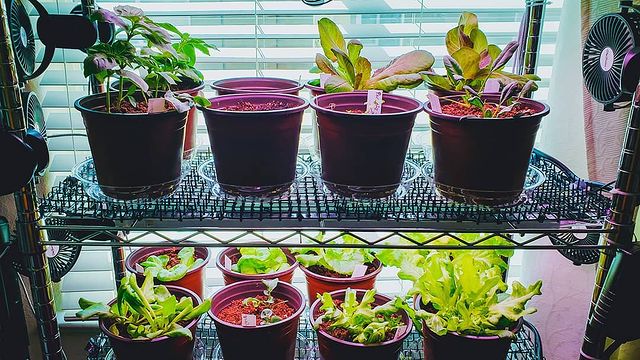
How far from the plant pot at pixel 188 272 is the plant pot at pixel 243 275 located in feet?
0.13

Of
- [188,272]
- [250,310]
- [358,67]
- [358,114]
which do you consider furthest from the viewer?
[188,272]

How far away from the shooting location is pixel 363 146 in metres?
0.91

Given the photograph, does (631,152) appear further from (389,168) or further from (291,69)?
(291,69)

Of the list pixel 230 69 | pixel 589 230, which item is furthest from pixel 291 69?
pixel 589 230

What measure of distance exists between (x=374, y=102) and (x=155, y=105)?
14.8 inches

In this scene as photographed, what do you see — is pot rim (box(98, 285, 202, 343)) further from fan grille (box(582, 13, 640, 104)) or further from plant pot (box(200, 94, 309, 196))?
fan grille (box(582, 13, 640, 104))

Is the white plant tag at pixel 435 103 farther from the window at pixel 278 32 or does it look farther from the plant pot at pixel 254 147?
the window at pixel 278 32

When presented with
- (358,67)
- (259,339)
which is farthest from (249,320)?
(358,67)

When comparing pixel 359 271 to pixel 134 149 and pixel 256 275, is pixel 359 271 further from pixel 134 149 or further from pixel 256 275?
pixel 134 149

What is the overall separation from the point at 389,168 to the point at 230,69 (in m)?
0.70

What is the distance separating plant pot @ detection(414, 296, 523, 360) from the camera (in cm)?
101

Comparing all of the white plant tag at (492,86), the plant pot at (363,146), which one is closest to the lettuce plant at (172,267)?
the plant pot at (363,146)

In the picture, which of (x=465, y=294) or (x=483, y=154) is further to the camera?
(x=465, y=294)

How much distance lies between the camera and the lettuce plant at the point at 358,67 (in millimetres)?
967
